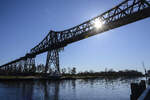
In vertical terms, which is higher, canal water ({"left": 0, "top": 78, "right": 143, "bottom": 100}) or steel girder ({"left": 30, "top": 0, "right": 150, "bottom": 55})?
steel girder ({"left": 30, "top": 0, "right": 150, "bottom": 55})

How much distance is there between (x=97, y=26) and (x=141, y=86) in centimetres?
1450

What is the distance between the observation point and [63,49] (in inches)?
1300

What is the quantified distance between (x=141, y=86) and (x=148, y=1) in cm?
1234

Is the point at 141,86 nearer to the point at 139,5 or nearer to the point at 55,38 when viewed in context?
the point at 139,5

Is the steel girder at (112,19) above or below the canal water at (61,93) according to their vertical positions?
above

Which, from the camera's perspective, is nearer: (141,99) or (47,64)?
(141,99)

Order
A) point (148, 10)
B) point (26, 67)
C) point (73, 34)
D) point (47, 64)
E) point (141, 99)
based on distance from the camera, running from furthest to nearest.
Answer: point (26, 67) → point (47, 64) → point (73, 34) → point (148, 10) → point (141, 99)

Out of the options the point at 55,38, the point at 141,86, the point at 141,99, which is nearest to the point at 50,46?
the point at 55,38

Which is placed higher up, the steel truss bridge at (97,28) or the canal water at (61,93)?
the steel truss bridge at (97,28)

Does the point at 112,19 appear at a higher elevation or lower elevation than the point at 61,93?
higher

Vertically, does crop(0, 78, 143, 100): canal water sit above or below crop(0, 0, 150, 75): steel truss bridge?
below

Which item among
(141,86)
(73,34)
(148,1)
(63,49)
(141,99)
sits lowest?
(141,86)

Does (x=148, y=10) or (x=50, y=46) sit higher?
(x=148, y=10)

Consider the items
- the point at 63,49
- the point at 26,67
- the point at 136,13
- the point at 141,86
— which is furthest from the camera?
the point at 26,67
